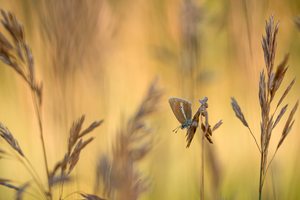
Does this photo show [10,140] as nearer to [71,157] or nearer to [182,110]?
[71,157]

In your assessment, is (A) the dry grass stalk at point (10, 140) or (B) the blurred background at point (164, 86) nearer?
(A) the dry grass stalk at point (10, 140)

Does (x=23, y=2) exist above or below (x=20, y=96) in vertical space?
above

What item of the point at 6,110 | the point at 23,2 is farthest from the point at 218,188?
the point at 6,110

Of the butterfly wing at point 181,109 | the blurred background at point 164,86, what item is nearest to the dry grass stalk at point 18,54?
the blurred background at point 164,86

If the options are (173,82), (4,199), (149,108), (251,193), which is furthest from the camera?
(173,82)

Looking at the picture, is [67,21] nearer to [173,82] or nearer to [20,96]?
[20,96]

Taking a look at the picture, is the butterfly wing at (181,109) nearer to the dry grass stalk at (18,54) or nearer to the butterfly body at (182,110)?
the butterfly body at (182,110)

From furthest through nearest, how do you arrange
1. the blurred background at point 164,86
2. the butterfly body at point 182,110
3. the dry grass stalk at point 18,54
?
the blurred background at point 164,86, the dry grass stalk at point 18,54, the butterfly body at point 182,110
